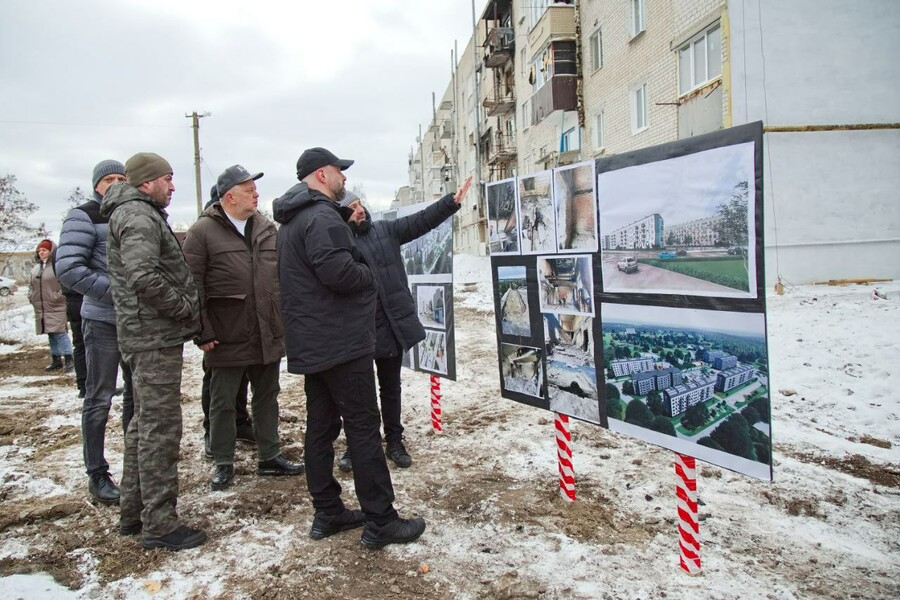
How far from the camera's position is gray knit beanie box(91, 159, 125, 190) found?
3641 millimetres

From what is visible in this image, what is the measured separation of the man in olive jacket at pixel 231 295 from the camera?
3.77 m

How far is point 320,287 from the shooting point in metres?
2.91

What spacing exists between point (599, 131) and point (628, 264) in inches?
660

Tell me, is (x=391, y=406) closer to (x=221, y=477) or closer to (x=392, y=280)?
(x=392, y=280)

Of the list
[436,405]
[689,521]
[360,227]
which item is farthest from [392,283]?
[689,521]

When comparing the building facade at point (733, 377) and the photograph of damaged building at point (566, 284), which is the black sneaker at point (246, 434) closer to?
the photograph of damaged building at point (566, 284)

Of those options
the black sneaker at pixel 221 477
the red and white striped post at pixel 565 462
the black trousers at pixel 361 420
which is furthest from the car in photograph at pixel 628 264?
the black sneaker at pixel 221 477

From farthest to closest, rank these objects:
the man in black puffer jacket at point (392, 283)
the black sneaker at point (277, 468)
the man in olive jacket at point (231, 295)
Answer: the black sneaker at point (277, 468) < the man in black puffer jacket at point (392, 283) < the man in olive jacket at point (231, 295)

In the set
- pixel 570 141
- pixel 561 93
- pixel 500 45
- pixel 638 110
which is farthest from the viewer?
pixel 500 45

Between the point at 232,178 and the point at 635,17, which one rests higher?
the point at 635,17

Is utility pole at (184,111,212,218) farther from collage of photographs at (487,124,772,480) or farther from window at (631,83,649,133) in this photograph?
collage of photographs at (487,124,772,480)

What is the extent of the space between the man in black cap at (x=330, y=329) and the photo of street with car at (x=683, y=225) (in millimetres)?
1286

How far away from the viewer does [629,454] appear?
13.4 ft

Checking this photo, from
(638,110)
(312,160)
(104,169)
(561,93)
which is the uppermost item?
(561,93)
